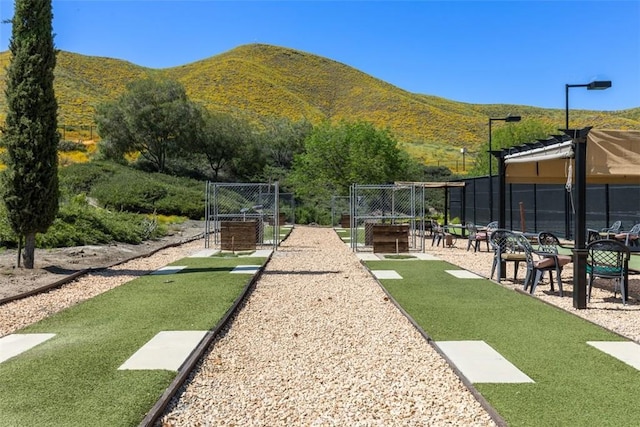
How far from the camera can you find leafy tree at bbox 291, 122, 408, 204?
107 ft

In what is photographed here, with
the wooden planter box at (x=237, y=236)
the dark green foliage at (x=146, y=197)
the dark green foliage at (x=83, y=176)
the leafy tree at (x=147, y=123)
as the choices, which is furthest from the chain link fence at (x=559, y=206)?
the leafy tree at (x=147, y=123)

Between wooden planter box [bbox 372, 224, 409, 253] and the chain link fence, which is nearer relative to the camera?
wooden planter box [bbox 372, 224, 409, 253]

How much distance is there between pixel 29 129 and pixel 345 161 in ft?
82.0

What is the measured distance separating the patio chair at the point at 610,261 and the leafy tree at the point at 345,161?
24.6m

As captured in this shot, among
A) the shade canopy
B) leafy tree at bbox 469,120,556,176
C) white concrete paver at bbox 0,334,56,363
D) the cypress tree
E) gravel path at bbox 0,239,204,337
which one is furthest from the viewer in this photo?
leafy tree at bbox 469,120,556,176

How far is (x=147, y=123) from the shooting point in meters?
40.8

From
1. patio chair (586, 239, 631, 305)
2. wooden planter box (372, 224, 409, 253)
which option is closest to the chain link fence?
wooden planter box (372, 224, 409, 253)

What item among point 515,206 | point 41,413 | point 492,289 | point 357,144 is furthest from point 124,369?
point 357,144

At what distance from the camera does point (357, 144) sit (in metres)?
33.3

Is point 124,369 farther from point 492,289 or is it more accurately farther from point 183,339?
point 492,289

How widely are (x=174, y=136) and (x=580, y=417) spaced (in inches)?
1618

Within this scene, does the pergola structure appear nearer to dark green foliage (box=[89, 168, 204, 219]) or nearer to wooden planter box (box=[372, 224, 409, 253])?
wooden planter box (box=[372, 224, 409, 253])

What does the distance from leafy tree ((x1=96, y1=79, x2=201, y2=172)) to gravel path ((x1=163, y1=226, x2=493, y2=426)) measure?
116ft

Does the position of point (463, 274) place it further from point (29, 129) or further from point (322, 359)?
point (29, 129)
